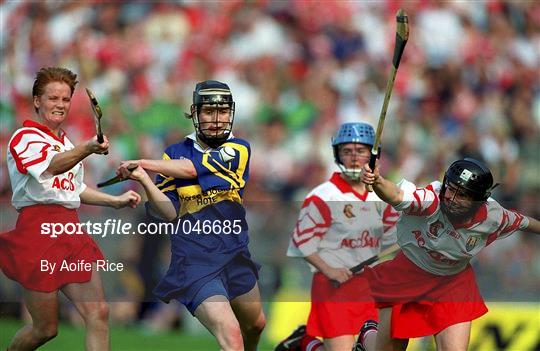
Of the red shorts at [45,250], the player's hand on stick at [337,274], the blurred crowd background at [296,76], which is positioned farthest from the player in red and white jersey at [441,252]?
the blurred crowd background at [296,76]

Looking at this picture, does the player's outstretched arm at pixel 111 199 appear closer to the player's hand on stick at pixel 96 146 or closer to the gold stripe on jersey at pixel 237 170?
the gold stripe on jersey at pixel 237 170

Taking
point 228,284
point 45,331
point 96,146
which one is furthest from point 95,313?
point 96,146

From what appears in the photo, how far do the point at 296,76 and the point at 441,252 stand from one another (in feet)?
20.0

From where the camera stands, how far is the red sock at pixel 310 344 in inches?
329

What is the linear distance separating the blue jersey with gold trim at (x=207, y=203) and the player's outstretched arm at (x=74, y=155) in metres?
0.63

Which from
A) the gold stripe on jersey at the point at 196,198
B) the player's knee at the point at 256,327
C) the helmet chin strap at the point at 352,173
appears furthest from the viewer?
the helmet chin strap at the point at 352,173

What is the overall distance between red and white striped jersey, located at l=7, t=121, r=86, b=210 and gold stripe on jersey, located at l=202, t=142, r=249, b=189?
800 mm

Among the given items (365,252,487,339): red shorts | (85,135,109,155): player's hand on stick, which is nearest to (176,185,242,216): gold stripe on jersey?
(85,135,109,155): player's hand on stick

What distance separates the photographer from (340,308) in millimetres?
8117

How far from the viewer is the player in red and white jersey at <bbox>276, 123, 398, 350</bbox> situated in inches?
318

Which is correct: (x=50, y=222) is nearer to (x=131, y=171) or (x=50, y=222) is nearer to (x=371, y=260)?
(x=131, y=171)

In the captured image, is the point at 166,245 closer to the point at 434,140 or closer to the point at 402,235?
the point at 402,235

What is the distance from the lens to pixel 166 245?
324 inches

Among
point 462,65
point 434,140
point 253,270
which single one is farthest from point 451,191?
point 462,65
